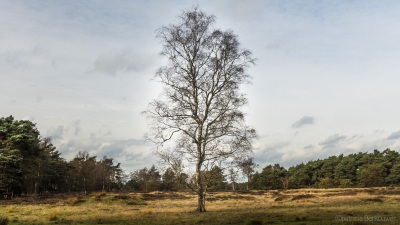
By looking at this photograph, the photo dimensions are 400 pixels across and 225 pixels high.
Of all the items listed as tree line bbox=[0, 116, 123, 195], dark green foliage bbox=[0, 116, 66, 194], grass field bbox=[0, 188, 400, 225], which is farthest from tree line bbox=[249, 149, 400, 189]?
dark green foliage bbox=[0, 116, 66, 194]

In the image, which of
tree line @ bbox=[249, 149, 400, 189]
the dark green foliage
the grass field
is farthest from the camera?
tree line @ bbox=[249, 149, 400, 189]

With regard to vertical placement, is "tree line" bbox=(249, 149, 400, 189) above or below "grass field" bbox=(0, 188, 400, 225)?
above

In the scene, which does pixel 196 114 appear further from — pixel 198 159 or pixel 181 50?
pixel 181 50

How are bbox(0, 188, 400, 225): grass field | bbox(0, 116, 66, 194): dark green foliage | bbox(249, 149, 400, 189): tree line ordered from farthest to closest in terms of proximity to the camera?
bbox(249, 149, 400, 189): tree line, bbox(0, 116, 66, 194): dark green foliage, bbox(0, 188, 400, 225): grass field

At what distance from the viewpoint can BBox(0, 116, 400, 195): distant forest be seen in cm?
6369

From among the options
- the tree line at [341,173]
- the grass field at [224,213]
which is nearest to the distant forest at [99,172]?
the tree line at [341,173]

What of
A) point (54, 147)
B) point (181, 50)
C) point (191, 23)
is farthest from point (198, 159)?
point (54, 147)

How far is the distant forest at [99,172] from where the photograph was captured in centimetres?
6369

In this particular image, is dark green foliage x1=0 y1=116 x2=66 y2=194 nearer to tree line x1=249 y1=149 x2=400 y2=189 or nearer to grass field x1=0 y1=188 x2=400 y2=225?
grass field x1=0 y1=188 x2=400 y2=225

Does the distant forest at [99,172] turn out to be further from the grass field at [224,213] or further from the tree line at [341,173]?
the grass field at [224,213]

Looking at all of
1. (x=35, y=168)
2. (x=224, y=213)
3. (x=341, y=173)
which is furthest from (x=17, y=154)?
(x=341, y=173)

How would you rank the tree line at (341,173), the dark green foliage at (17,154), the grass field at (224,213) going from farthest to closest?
the tree line at (341,173) < the dark green foliage at (17,154) < the grass field at (224,213)

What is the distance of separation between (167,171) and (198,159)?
101 inches

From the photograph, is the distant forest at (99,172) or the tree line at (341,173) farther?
the tree line at (341,173)
